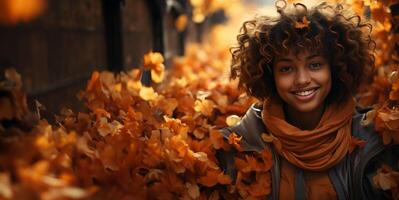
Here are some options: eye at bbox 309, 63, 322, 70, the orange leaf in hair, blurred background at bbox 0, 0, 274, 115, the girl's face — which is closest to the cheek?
the girl's face

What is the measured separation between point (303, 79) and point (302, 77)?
1 cm

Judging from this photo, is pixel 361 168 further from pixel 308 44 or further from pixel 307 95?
pixel 308 44

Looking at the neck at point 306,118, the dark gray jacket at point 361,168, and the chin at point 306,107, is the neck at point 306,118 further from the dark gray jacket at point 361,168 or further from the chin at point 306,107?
the dark gray jacket at point 361,168

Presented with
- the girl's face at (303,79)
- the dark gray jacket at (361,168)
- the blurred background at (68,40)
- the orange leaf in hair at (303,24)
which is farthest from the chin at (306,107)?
the blurred background at (68,40)

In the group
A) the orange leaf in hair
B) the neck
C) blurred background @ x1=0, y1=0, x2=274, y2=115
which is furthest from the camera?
the neck

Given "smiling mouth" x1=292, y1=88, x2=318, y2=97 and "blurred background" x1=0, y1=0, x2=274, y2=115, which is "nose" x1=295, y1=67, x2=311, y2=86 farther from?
"blurred background" x1=0, y1=0, x2=274, y2=115

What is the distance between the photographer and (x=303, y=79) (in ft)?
7.80

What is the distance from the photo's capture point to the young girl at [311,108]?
2.38m

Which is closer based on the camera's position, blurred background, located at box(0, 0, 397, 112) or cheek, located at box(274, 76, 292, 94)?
blurred background, located at box(0, 0, 397, 112)

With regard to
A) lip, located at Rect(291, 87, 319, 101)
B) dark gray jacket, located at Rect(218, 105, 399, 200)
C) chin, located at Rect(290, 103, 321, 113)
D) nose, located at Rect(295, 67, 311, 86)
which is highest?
nose, located at Rect(295, 67, 311, 86)

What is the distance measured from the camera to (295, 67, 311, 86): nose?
238cm

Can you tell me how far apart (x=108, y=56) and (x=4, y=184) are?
2653 mm

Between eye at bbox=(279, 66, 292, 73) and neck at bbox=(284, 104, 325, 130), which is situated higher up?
eye at bbox=(279, 66, 292, 73)

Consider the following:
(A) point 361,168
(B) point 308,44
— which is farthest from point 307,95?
(A) point 361,168
